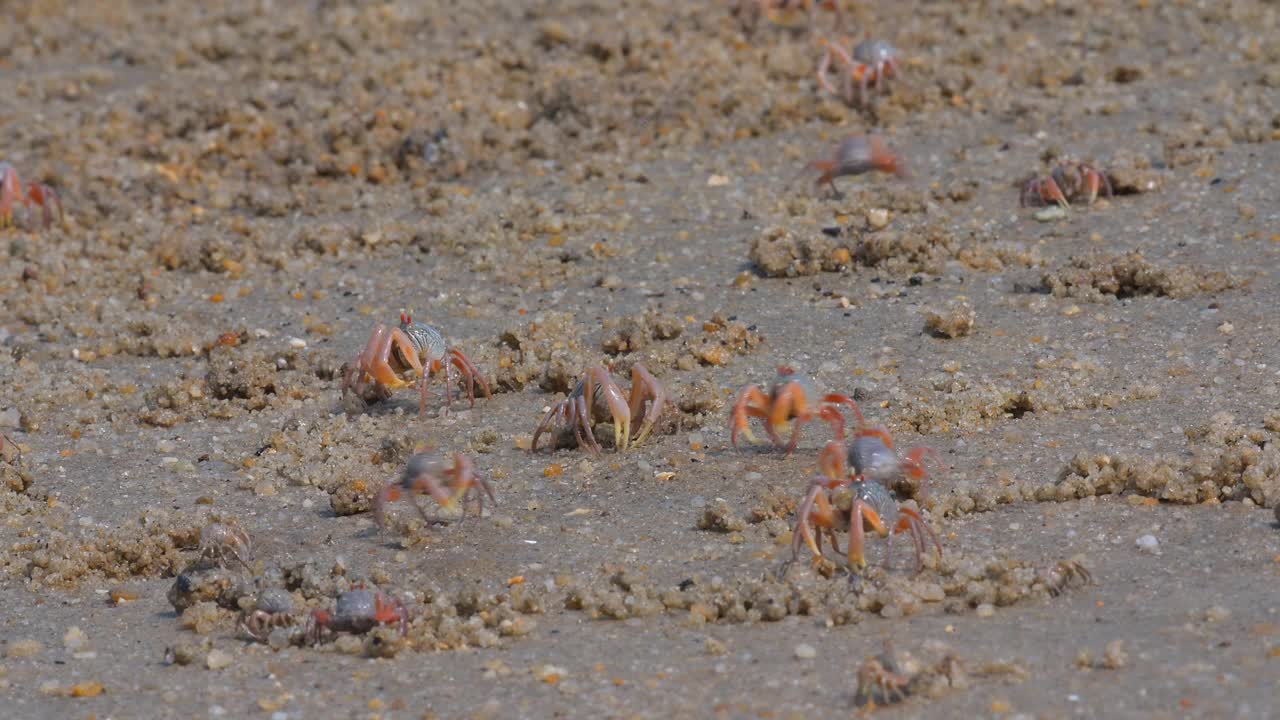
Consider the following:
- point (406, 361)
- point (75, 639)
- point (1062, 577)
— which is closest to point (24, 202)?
point (406, 361)

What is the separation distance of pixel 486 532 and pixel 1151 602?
2.13 m

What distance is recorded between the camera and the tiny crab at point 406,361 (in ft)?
20.1

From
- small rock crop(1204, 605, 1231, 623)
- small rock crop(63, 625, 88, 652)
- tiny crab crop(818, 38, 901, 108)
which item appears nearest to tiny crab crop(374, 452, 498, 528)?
small rock crop(63, 625, 88, 652)

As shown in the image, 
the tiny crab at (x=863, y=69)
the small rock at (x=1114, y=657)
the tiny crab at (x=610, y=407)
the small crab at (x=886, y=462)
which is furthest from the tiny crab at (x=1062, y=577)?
the tiny crab at (x=863, y=69)

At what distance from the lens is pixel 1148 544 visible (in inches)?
190

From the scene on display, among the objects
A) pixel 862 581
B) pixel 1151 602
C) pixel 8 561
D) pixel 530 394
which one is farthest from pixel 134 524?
pixel 1151 602

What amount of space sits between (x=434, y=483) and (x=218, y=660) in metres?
0.98

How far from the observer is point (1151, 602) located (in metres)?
4.48

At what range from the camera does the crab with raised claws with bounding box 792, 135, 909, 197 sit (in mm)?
7832

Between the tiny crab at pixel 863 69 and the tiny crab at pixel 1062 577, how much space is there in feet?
15.5

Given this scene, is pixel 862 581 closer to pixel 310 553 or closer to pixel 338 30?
pixel 310 553

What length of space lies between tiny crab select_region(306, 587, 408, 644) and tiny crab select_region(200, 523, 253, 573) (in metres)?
0.51

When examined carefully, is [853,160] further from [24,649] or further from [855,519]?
[24,649]

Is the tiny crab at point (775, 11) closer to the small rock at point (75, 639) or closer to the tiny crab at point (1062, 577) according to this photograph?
the tiny crab at point (1062, 577)
